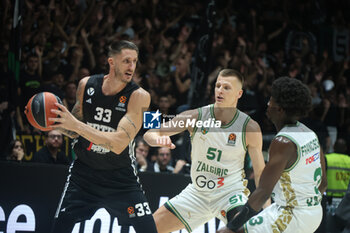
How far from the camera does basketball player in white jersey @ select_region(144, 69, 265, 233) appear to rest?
194 inches

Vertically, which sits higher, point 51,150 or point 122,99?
point 122,99

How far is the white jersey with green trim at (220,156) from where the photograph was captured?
16.3 ft

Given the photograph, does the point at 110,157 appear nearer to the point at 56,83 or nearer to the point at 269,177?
the point at 269,177

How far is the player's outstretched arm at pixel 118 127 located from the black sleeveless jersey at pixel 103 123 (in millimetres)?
97

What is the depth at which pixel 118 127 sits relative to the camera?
4465 millimetres

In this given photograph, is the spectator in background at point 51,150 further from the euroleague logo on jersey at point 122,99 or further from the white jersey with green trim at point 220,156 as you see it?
the white jersey with green trim at point 220,156

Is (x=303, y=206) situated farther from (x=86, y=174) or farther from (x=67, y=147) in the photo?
(x=67, y=147)

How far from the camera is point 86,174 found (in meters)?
4.59

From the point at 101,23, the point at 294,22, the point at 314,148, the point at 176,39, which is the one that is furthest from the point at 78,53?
the point at 294,22

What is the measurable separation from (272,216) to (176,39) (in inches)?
303

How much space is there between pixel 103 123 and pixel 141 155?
2.58 meters

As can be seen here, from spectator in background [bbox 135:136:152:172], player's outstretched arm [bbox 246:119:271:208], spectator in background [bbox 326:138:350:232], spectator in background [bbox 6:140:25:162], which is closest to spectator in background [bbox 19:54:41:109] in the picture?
spectator in background [bbox 6:140:25:162]

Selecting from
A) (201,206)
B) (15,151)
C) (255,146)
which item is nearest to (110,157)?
(201,206)

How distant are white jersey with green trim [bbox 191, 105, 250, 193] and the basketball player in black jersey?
0.68 meters
